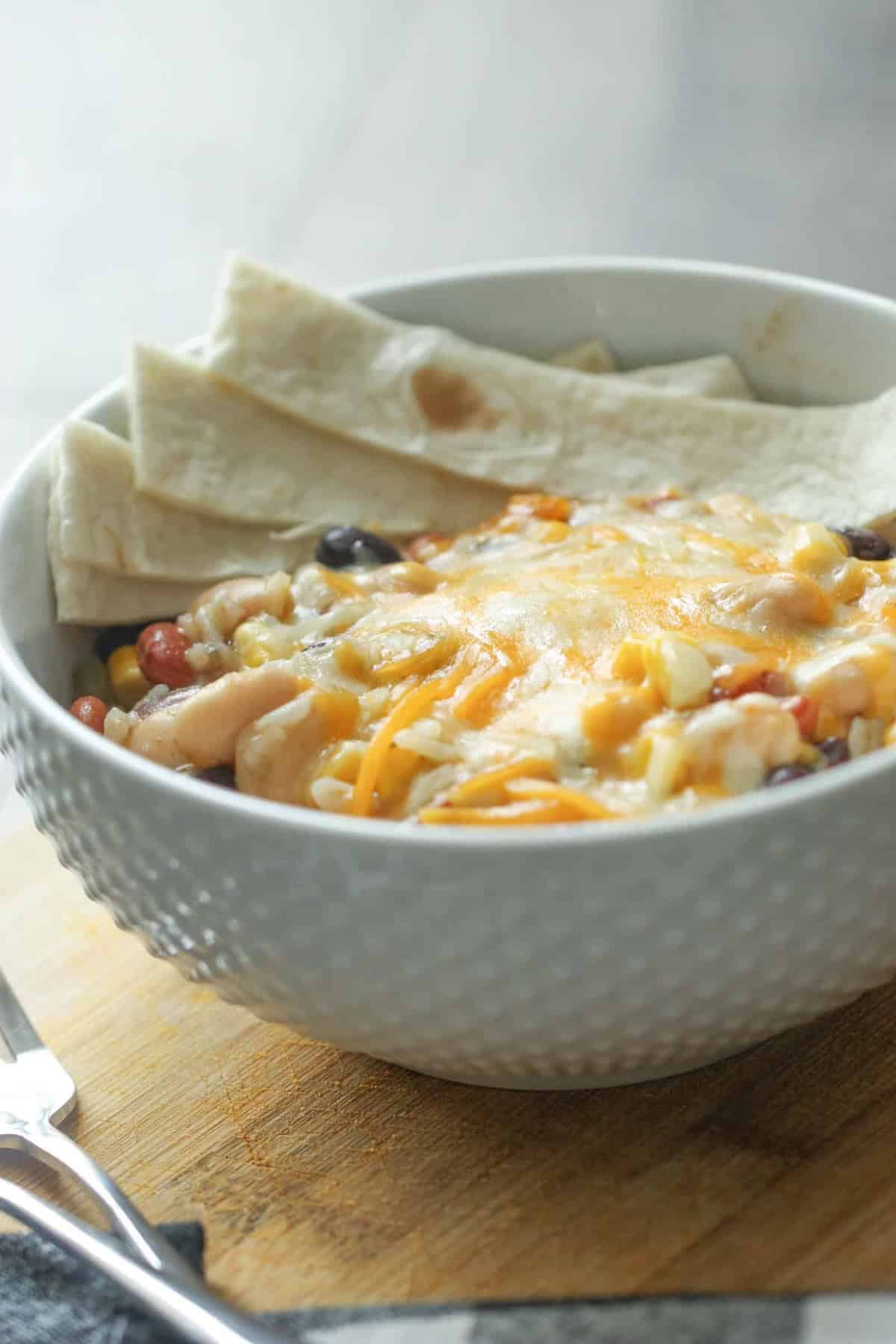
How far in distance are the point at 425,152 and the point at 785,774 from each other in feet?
12.4

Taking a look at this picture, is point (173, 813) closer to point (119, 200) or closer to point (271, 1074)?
point (271, 1074)

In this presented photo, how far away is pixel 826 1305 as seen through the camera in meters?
2.03

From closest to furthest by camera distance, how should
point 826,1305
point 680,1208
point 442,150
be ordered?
1. point 826,1305
2. point 680,1208
3. point 442,150

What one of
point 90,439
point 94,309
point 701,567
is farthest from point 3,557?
point 94,309

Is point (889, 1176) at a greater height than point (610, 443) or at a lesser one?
lesser

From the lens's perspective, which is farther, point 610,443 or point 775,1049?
point 610,443

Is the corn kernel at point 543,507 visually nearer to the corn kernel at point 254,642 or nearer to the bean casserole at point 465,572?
the bean casserole at point 465,572

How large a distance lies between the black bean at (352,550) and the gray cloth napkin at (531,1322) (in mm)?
1461

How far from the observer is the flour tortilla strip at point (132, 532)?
307 cm

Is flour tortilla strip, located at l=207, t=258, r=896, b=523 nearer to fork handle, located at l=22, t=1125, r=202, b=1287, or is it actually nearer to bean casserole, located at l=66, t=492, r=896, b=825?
bean casserole, located at l=66, t=492, r=896, b=825

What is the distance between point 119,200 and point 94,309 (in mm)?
381

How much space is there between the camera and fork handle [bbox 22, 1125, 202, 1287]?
7.12 feet

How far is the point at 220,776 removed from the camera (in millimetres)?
2582

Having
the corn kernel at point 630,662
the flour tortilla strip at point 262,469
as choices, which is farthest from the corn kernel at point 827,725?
the flour tortilla strip at point 262,469
